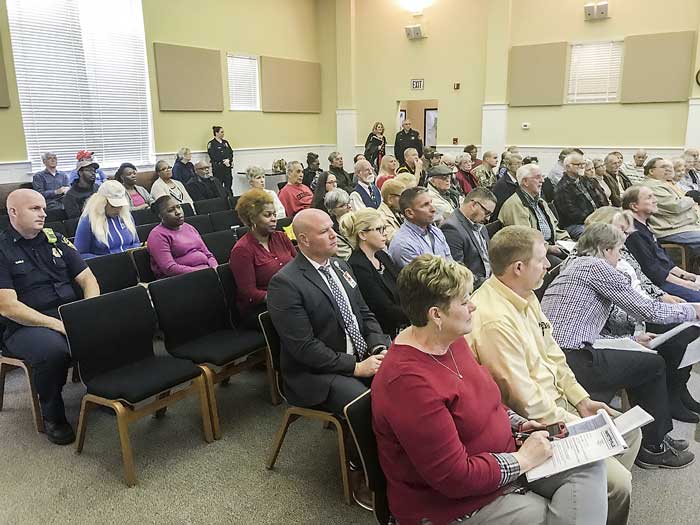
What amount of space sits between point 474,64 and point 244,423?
9.66 metres

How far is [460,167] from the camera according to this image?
7.36 m

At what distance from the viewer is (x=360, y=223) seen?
2938 mm

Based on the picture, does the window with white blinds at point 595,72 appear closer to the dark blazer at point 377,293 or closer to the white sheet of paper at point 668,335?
the white sheet of paper at point 668,335

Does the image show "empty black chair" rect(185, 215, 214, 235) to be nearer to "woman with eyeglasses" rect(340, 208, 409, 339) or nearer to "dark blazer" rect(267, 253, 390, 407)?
"woman with eyeglasses" rect(340, 208, 409, 339)

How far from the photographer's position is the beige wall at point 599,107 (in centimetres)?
931

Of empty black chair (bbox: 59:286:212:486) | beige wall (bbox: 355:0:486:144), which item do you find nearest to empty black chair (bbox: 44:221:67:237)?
empty black chair (bbox: 59:286:212:486)

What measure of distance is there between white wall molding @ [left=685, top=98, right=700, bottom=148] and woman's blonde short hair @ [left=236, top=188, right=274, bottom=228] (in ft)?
28.5

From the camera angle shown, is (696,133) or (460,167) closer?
(460,167)

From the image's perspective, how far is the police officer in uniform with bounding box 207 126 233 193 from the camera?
377 inches

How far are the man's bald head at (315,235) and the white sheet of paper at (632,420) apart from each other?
4.34ft

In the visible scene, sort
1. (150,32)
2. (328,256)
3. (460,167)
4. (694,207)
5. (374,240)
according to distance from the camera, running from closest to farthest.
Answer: (328,256) < (374,240) < (694,207) < (460,167) < (150,32)

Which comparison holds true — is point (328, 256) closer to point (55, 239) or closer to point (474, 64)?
point (55, 239)

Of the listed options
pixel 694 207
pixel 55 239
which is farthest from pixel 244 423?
pixel 694 207

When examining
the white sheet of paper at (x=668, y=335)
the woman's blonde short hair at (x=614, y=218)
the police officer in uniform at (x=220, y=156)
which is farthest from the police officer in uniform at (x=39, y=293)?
the police officer in uniform at (x=220, y=156)
